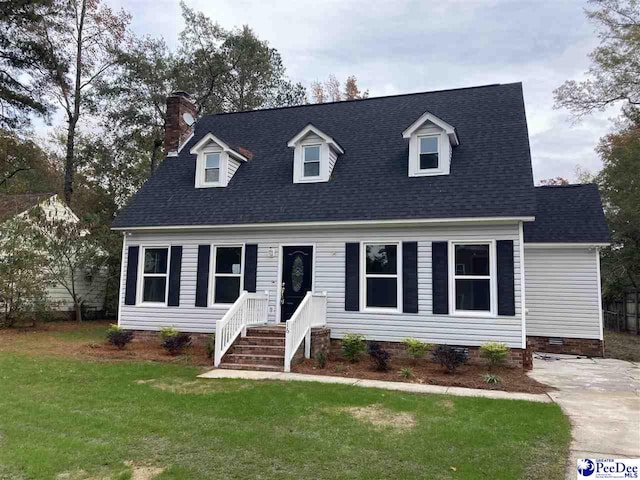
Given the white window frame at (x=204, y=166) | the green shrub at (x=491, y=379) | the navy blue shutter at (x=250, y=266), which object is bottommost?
the green shrub at (x=491, y=379)

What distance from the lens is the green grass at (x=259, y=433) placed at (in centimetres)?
435

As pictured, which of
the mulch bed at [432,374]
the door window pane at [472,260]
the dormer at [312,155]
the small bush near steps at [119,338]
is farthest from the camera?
the dormer at [312,155]

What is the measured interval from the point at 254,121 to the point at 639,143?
19994 mm

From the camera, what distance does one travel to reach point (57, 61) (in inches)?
885

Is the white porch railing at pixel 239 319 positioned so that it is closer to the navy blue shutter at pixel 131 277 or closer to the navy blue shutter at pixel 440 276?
the navy blue shutter at pixel 131 277

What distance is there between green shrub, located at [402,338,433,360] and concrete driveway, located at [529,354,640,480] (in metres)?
2.17

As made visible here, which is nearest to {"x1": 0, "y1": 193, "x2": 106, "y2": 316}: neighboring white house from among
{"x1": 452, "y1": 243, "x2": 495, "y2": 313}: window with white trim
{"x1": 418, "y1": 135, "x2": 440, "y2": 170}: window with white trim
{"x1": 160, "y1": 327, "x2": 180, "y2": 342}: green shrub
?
{"x1": 160, "y1": 327, "x2": 180, "y2": 342}: green shrub

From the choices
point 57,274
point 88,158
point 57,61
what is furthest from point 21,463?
point 88,158

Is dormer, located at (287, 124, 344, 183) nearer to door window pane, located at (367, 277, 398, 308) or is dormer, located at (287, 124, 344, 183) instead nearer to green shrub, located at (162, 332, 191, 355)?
door window pane, located at (367, 277, 398, 308)

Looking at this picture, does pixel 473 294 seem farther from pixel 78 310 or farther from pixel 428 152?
pixel 78 310

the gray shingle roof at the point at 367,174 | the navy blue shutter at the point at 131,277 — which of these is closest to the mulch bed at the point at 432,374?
the gray shingle roof at the point at 367,174

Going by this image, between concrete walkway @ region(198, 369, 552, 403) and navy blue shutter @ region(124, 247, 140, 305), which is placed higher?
navy blue shutter @ region(124, 247, 140, 305)

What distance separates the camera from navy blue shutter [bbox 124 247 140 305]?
42.9 ft

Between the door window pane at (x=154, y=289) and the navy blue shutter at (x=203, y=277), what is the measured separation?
1273 mm
